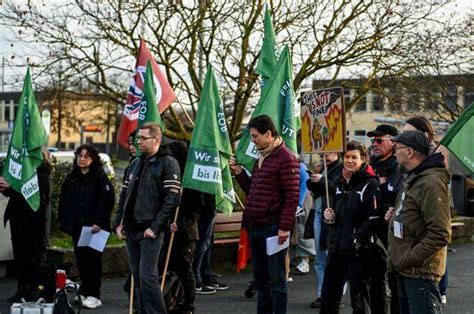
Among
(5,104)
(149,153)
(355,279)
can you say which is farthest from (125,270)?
(5,104)

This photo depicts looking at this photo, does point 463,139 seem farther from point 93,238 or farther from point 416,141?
point 93,238

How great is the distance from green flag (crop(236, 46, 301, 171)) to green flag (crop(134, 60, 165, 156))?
0.93 meters

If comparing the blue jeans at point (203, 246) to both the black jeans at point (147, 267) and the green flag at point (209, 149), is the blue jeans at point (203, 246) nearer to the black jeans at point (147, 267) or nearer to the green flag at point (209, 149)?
the green flag at point (209, 149)

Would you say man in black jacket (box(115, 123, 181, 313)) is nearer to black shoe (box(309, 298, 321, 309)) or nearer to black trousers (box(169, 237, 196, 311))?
black trousers (box(169, 237, 196, 311))

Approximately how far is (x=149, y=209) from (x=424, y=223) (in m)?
2.73

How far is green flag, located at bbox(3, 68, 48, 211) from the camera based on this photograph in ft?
29.9

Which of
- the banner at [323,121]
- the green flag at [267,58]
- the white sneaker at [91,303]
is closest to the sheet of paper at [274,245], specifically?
the banner at [323,121]

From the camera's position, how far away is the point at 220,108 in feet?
29.2

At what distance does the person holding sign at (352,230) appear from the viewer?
720 centimetres

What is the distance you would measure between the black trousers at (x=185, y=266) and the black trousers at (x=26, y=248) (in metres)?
1.81

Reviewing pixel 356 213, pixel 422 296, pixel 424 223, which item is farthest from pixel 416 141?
pixel 356 213

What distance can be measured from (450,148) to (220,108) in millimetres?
3118

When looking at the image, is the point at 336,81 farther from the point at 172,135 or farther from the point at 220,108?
the point at 220,108

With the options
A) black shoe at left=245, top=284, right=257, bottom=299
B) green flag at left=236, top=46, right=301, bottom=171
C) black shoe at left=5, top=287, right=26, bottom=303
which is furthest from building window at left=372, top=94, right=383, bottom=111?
black shoe at left=5, top=287, right=26, bottom=303
